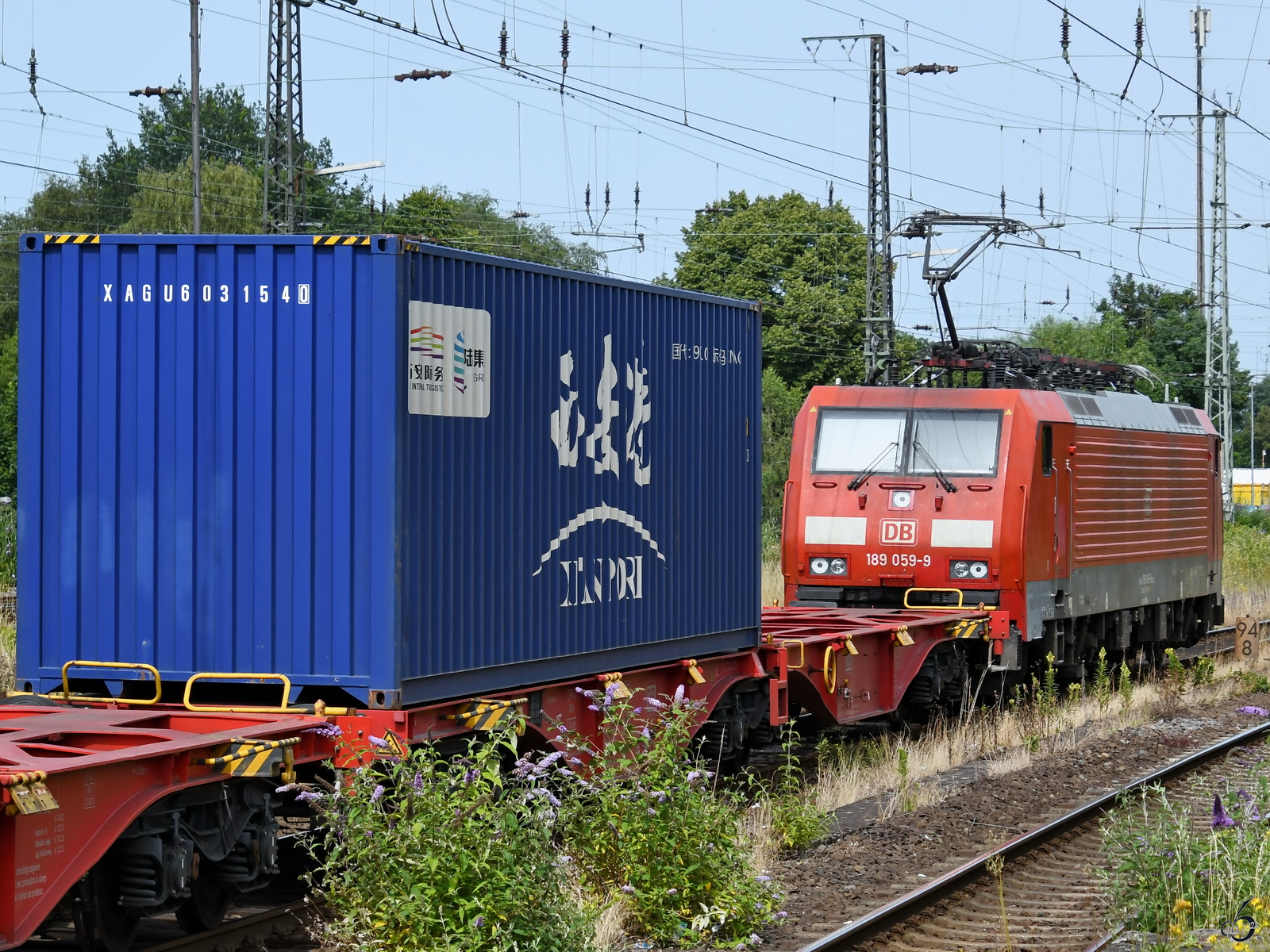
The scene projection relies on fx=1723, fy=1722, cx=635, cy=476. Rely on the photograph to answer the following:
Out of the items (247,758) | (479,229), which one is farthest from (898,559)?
(479,229)

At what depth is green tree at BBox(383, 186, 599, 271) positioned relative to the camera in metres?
59.2

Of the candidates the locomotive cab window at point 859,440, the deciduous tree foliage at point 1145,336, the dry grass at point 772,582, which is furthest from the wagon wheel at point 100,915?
the deciduous tree foliage at point 1145,336

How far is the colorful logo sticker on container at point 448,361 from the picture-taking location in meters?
8.31

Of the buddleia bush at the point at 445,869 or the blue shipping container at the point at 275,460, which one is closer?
the buddleia bush at the point at 445,869

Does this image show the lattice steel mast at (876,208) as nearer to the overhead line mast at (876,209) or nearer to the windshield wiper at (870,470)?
the overhead line mast at (876,209)

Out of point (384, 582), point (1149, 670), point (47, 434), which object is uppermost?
Result: point (47, 434)

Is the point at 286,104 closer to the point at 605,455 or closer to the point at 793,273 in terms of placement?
the point at 605,455

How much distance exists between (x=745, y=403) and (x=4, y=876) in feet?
23.2

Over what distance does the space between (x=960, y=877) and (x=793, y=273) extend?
166 ft

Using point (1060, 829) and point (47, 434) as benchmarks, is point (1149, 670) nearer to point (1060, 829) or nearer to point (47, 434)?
point (1060, 829)

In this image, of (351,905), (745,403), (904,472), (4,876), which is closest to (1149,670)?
(904,472)

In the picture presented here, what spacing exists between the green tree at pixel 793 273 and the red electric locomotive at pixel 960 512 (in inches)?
1518

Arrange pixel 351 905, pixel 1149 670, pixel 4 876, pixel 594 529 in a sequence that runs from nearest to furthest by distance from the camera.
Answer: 1. pixel 4 876
2. pixel 351 905
3. pixel 594 529
4. pixel 1149 670

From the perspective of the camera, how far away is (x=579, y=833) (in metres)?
8.18
